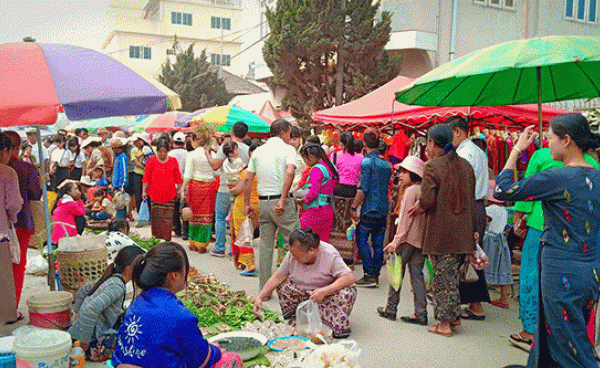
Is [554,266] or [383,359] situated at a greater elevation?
[554,266]

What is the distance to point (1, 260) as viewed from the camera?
4766mm

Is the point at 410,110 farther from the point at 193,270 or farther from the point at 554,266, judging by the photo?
the point at 554,266

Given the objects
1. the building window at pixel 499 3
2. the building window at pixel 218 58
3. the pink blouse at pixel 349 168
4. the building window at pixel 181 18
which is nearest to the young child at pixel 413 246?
the pink blouse at pixel 349 168

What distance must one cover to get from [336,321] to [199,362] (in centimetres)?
221

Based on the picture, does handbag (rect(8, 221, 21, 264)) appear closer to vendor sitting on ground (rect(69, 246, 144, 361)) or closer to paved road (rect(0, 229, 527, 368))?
paved road (rect(0, 229, 527, 368))

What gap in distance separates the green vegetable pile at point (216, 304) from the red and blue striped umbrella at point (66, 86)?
218cm

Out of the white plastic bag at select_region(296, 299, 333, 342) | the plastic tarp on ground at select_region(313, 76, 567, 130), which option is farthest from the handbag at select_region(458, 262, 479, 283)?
the plastic tarp on ground at select_region(313, 76, 567, 130)

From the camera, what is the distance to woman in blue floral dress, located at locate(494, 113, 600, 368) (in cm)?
327

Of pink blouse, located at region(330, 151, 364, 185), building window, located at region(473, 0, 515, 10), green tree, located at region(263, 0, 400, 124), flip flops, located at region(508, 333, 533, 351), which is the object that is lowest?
flip flops, located at region(508, 333, 533, 351)

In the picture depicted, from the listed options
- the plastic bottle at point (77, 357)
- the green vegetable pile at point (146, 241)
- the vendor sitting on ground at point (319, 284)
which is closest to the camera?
the plastic bottle at point (77, 357)

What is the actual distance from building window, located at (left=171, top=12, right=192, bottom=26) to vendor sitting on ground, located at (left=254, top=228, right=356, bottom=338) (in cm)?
4874

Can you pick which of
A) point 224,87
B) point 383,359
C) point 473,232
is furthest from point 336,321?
point 224,87

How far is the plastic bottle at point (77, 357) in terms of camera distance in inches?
156

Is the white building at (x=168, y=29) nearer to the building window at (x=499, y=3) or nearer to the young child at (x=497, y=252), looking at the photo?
the building window at (x=499, y=3)
